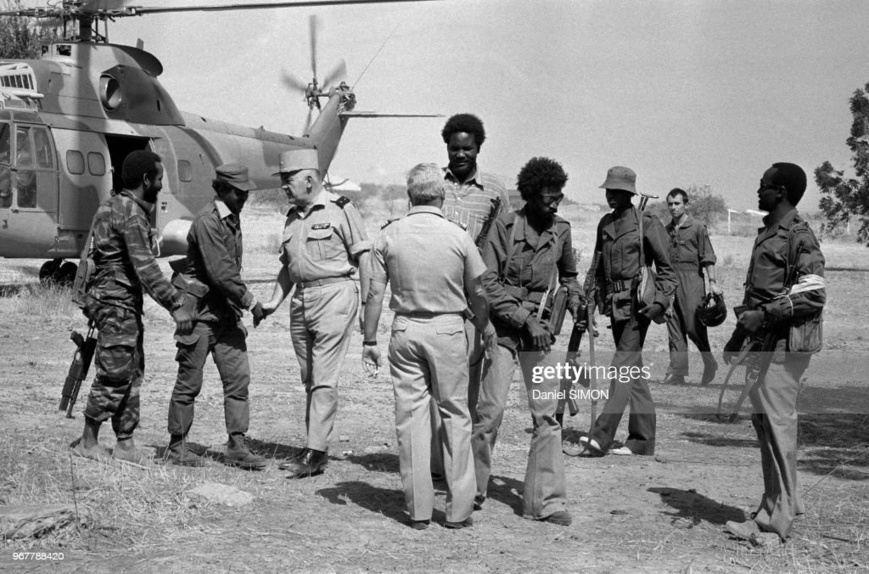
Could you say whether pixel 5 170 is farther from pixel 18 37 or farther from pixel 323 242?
pixel 18 37

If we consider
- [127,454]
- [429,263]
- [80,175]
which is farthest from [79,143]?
[429,263]

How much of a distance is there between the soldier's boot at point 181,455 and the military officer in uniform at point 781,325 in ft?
11.5

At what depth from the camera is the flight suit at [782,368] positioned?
540cm

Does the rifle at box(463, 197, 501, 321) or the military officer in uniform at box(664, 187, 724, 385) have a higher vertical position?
the rifle at box(463, 197, 501, 321)

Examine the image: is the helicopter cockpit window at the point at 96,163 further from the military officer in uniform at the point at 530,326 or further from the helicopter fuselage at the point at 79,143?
the military officer in uniform at the point at 530,326

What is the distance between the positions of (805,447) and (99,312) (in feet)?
17.8

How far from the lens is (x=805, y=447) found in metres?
8.19

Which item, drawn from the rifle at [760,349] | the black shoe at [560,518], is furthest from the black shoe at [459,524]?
the rifle at [760,349]

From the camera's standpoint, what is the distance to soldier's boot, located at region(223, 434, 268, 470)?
23.1ft

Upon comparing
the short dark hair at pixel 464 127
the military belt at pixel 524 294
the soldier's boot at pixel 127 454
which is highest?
the short dark hair at pixel 464 127

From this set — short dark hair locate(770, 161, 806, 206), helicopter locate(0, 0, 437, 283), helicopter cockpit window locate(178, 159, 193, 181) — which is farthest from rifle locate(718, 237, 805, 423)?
helicopter cockpit window locate(178, 159, 193, 181)

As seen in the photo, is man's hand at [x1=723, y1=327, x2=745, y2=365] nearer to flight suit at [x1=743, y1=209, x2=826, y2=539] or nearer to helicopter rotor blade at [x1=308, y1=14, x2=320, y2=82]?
flight suit at [x1=743, y1=209, x2=826, y2=539]

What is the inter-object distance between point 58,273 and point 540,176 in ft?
42.6

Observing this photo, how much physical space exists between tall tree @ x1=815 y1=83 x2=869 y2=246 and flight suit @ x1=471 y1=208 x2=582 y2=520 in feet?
9.50
